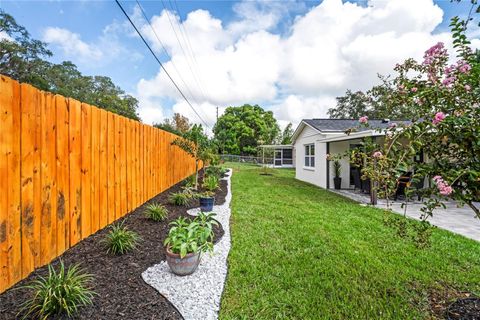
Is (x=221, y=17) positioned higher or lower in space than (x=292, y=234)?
higher

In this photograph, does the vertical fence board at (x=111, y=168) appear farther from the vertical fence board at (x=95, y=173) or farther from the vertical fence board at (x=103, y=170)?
the vertical fence board at (x=95, y=173)

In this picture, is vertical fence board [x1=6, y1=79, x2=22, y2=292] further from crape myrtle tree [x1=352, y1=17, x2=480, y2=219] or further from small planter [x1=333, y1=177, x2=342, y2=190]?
small planter [x1=333, y1=177, x2=342, y2=190]

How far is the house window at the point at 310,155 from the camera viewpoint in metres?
12.3

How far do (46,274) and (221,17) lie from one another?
340 inches

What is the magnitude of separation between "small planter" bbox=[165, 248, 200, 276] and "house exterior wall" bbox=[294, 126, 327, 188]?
863 cm

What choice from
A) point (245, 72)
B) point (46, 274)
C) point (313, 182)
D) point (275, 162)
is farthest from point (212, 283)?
point (275, 162)

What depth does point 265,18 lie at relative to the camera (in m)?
7.83

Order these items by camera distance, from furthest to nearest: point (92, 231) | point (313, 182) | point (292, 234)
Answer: point (313, 182), point (292, 234), point (92, 231)

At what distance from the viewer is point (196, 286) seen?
251cm

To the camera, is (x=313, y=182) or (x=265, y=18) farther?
(x=313, y=182)

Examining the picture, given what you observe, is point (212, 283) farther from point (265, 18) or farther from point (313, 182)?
point (313, 182)

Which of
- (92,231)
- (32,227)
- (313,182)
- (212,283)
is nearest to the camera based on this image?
(32,227)

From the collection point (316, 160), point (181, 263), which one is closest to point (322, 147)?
point (316, 160)

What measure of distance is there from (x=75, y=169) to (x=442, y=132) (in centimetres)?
367
